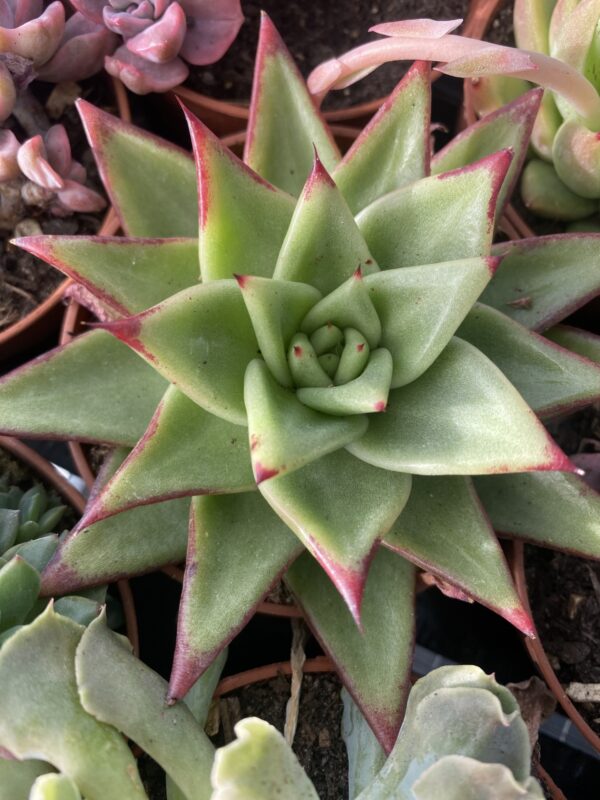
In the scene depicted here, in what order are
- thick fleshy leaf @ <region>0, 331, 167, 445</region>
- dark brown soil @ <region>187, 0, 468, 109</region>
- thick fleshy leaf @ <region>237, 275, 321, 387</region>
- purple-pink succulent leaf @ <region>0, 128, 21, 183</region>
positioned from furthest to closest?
dark brown soil @ <region>187, 0, 468, 109</region>
purple-pink succulent leaf @ <region>0, 128, 21, 183</region>
thick fleshy leaf @ <region>0, 331, 167, 445</region>
thick fleshy leaf @ <region>237, 275, 321, 387</region>

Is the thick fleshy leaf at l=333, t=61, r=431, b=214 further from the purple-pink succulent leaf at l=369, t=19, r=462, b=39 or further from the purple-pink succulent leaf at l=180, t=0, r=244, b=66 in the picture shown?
the purple-pink succulent leaf at l=180, t=0, r=244, b=66

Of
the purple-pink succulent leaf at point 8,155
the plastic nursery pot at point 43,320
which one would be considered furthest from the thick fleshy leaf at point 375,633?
the purple-pink succulent leaf at point 8,155

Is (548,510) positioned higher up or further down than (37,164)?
further down

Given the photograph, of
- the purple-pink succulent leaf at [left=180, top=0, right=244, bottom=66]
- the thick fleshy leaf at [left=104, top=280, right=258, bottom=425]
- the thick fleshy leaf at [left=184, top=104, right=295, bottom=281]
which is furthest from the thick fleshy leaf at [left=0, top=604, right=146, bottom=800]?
the purple-pink succulent leaf at [left=180, top=0, right=244, bottom=66]

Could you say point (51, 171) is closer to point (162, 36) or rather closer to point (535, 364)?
point (162, 36)

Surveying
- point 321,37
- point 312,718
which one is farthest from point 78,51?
point 312,718

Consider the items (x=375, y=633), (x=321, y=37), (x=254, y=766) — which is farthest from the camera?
(x=321, y=37)
